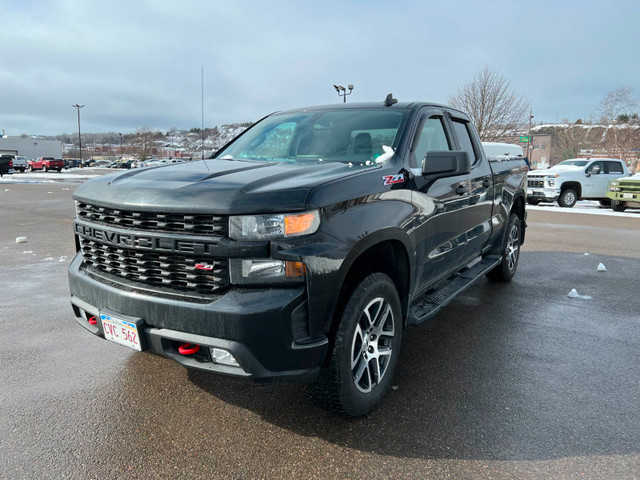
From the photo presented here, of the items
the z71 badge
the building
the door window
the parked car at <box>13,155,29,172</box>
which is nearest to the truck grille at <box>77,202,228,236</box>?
the z71 badge

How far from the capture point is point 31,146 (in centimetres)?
10256

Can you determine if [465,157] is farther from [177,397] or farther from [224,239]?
[177,397]

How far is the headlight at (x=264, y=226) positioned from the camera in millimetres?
2262

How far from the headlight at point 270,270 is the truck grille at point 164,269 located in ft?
0.34

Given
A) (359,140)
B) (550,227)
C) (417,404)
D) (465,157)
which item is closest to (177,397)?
(417,404)

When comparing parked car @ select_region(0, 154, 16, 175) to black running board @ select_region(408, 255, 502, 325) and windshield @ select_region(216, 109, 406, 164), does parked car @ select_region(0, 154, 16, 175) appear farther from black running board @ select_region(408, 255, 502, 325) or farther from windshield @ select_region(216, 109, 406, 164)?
black running board @ select_region(408, 255, 502, 325)

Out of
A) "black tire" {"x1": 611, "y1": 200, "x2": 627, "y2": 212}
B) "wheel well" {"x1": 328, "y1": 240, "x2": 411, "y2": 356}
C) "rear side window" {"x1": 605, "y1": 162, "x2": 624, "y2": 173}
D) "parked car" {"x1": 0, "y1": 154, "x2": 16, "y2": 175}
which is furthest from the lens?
"parked car" {"x1": 0, "y1": 154, "x2": 16, "y2": 175}

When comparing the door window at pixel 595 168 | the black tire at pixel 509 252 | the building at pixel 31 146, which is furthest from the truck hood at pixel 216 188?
the building at pixel 31 146

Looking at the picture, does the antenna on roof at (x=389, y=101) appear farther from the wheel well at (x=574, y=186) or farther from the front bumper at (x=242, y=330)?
the wheel well at (x=574, y=186)

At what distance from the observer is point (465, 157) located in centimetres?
327

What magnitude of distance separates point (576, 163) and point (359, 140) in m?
17.4

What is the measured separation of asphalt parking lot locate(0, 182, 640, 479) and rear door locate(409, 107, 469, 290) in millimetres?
729

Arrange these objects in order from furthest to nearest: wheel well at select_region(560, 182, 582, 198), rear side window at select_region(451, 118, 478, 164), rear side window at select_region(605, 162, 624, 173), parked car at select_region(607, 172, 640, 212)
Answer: rear side window at select_region(605, 162, 624, 173) → wheel well at select_region(560, 182, 582, 198) → parked car at select_region(607, 172, 640, 212) → rear side window at select_region(451, 118, 478, 164)

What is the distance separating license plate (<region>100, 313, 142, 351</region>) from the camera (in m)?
2.46
